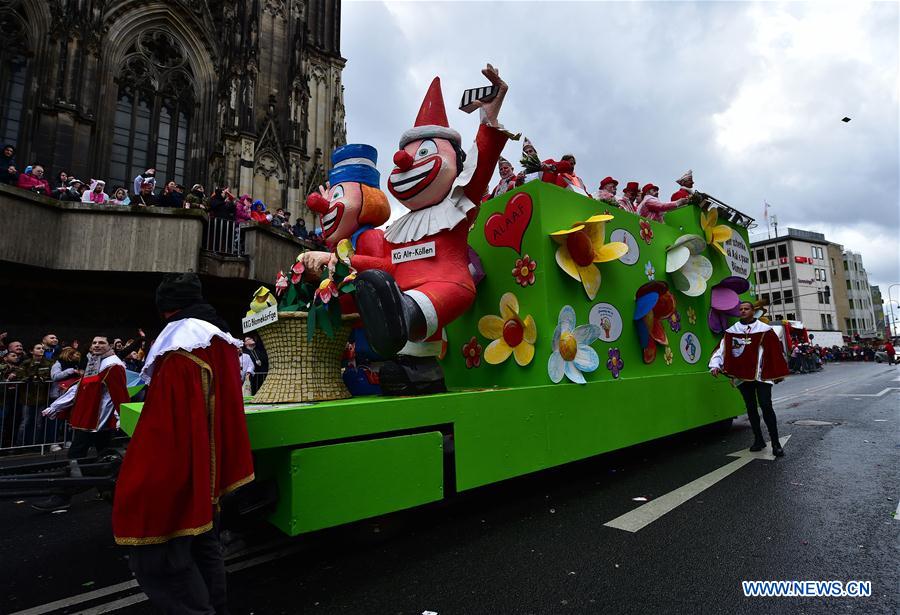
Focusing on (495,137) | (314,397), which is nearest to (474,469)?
(314,397)

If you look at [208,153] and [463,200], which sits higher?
[208,153]

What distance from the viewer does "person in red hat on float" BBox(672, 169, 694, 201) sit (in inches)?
266

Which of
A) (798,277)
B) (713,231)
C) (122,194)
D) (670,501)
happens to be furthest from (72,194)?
(798,277)

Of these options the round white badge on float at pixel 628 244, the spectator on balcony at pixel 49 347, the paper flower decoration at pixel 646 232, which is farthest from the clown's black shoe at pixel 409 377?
the spectator on balcony at pixel 49 347

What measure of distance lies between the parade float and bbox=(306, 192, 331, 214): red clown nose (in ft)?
0.07

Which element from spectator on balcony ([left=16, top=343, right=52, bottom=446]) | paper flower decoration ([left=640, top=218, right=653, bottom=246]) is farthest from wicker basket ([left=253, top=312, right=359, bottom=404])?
spectator on balcony ([left=16, top=343, right=52, bottom=446])

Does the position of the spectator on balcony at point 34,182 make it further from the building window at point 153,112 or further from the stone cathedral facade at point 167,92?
the building window at point 153,112

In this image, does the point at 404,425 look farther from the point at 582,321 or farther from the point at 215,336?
the point at 582,321

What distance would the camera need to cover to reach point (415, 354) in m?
3.27

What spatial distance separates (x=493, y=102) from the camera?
3523 millimetres

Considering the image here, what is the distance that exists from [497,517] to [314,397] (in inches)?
62.2

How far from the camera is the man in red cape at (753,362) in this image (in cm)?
551

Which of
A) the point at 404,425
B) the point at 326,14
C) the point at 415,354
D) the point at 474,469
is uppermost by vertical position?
the point at 326,14

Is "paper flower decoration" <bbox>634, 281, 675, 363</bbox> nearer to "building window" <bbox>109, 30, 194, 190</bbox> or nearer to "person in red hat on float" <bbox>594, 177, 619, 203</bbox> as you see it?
"person in red hat on float" <bbox>594, 177, 619, 203</bbox>
